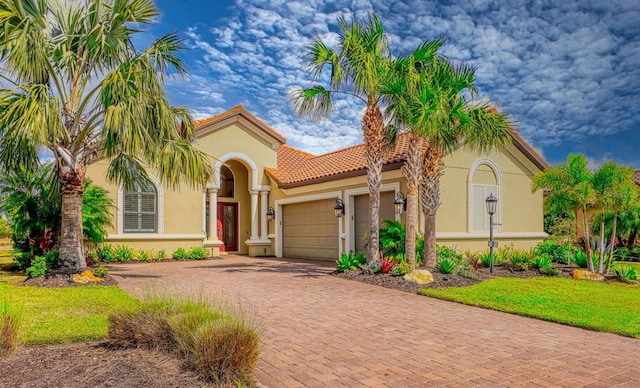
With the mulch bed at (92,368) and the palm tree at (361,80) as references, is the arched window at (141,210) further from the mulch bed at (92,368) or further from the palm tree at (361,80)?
the mulch bed at (92,368)

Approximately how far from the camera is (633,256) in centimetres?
2031

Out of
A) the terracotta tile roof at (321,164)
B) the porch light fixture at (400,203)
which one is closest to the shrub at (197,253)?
the terracotta tile roof at (321,164)

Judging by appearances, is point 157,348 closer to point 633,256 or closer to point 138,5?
point 138,5

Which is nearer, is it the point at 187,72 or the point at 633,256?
the point at 187,72

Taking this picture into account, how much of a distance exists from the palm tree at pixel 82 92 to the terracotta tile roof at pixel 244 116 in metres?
7.40

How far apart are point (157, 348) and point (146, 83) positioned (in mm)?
7771

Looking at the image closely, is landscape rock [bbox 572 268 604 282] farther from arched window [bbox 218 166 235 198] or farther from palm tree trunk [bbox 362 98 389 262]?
arched window [bbox 218 166 235 198]

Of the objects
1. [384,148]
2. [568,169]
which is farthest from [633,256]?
[384,148]

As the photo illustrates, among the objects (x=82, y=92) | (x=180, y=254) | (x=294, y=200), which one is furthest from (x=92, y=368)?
(x=294, y=200)

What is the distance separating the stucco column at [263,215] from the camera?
21.5 metres

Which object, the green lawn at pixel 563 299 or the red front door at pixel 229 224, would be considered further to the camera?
the red front door at pixel 229 224

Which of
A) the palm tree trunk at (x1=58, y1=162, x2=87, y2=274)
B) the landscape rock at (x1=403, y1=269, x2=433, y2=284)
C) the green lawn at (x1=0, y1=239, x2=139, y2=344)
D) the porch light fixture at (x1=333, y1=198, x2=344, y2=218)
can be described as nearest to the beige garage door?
the porch light fixture at (x1=333, y1=198, x2=344, y2=218)

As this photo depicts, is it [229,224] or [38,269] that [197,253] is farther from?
[38,269]

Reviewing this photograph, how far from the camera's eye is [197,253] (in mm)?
19359
